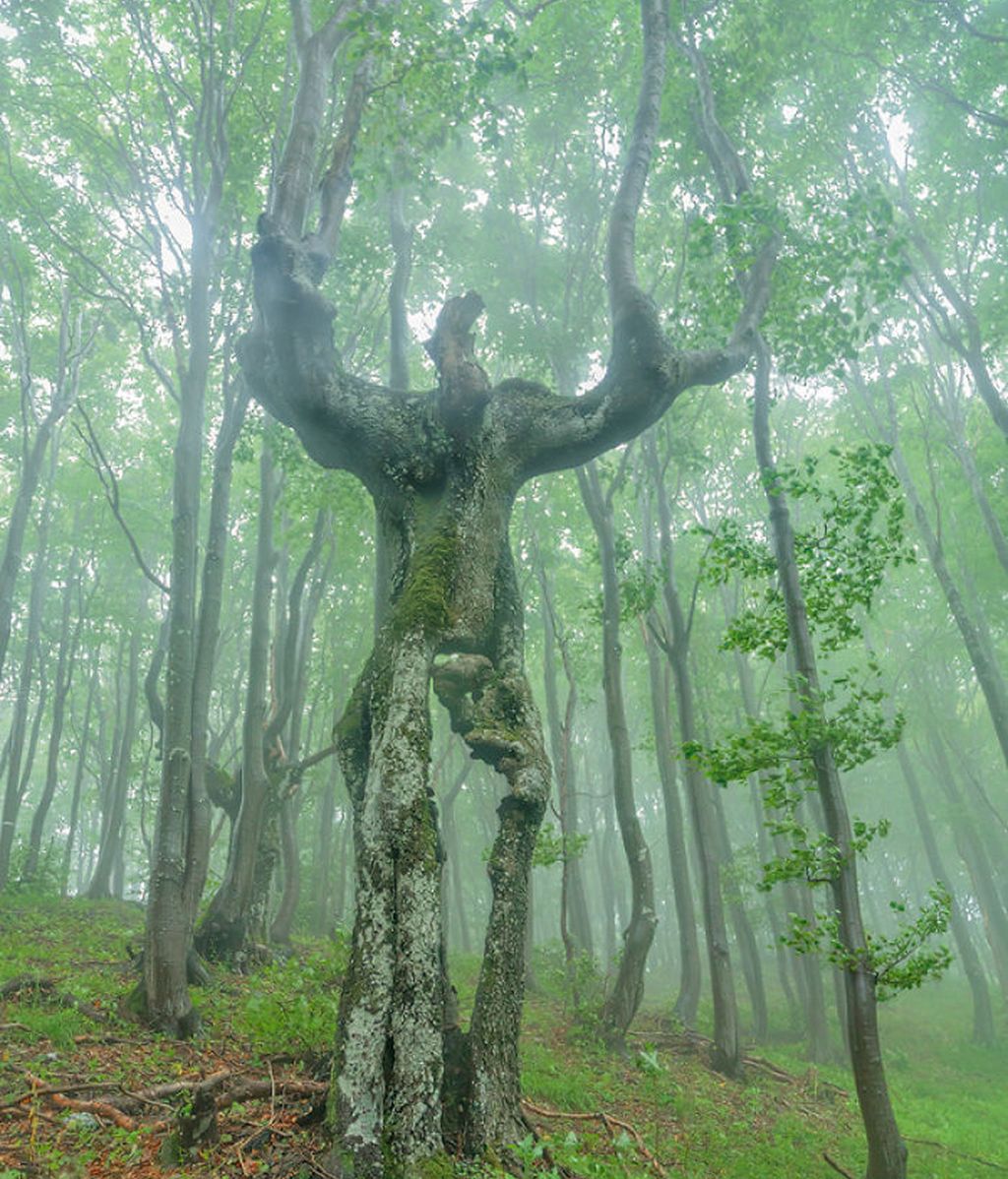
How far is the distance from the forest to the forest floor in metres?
0.06

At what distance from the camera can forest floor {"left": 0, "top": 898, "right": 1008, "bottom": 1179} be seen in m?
4.62

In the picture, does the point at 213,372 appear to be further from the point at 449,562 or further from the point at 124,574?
the point at 449,562

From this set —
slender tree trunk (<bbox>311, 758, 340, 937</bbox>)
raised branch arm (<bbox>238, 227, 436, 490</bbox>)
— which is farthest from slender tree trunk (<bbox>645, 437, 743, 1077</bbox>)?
slender tree trunk (<bbox>311, 758, 340, 937</bbox>)

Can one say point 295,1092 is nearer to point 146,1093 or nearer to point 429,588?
point 146,1093

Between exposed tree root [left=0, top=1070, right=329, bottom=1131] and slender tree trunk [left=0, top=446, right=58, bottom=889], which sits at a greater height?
slender tree trunk [left=0, top=446, right=58, bottom=889]

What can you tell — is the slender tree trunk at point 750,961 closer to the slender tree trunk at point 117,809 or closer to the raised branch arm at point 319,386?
the raised branch arm at point 319,386

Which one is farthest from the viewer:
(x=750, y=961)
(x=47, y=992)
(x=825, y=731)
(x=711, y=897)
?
(x=750, y=961)

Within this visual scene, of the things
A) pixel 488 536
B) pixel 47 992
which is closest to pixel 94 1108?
pixel 47 992

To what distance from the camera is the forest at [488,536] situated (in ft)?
17.4

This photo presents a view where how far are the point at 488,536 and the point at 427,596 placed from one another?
900 mm

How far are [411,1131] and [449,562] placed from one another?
3.54 meters

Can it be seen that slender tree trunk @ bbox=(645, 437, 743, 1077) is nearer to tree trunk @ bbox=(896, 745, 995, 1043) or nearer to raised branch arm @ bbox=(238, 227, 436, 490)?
raised branch arm @ bbox=(238, 227, 436, 490)

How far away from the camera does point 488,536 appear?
6.24 metres

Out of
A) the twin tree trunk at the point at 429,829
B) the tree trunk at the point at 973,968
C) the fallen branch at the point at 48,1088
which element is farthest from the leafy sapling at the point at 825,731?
the tree trunk at the point at 973,968
